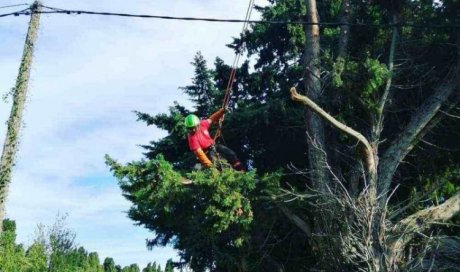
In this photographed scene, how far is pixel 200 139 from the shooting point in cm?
1232

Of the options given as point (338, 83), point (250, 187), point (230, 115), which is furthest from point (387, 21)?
point (250, 187)

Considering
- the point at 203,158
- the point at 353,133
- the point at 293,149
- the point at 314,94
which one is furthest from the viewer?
the point at 293,149

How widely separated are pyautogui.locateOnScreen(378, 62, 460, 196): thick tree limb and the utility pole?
23.3ft

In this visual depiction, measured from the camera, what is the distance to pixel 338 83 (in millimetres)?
11547

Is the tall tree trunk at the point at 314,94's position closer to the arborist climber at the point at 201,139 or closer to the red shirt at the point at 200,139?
the arborist climber at the point at 201,139

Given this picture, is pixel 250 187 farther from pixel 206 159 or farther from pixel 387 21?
pixel 387 21

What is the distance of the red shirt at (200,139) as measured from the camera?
12219 mm

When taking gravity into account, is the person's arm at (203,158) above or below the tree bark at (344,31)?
below

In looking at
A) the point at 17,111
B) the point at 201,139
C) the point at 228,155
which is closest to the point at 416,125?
the point at 228,155

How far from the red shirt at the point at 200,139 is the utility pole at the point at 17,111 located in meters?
4.04

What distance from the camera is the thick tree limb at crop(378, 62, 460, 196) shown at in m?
12.5

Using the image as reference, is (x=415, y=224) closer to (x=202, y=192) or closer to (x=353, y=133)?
(x=353, y=133)

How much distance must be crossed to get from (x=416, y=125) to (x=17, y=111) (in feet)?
25.6

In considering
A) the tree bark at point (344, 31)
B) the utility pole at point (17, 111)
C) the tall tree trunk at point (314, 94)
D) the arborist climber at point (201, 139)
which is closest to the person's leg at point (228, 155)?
the arborist climber at point (201, 139)
